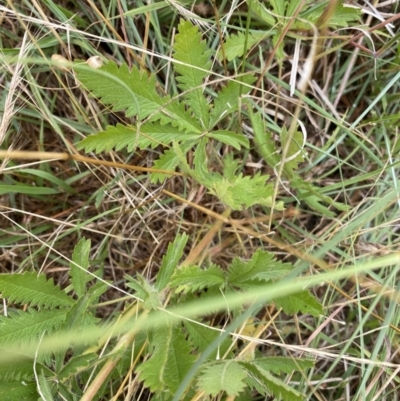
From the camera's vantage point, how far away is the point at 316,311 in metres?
0.98

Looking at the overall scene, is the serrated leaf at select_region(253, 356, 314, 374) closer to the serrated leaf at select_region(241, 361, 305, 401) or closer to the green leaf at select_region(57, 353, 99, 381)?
the serrated leaf at select_region(241, 361, 305, 401)

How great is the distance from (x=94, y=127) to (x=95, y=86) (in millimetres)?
305

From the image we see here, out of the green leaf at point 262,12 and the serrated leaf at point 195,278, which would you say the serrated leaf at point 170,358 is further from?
the green leaf at point 262,12

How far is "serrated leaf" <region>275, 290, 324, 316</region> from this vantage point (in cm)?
98

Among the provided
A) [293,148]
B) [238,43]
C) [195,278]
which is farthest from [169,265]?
[238,43]

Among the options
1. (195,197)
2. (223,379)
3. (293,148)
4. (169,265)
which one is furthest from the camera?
(195,197)

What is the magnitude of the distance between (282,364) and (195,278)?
25cm

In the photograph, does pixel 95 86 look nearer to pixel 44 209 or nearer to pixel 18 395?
pixel 44 209

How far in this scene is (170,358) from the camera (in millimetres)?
943

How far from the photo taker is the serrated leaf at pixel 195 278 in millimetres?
971

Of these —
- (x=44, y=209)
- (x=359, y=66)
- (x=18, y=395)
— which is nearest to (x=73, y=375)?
(x=18, y=395)

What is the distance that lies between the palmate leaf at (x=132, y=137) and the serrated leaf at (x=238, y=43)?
0.23m

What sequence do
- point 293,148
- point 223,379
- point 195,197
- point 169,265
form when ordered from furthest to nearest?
point 195,197, point 293,148, point 169,265, point 223,379

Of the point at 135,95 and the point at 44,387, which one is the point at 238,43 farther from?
the point at 44,387
